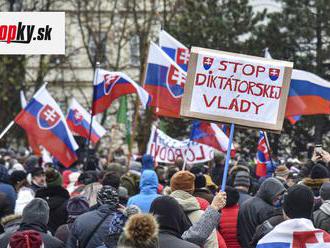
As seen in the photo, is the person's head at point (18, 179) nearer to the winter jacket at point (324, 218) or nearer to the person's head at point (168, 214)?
the winter jacket at point (324, 218)

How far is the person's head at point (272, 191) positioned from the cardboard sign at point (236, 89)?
824mm

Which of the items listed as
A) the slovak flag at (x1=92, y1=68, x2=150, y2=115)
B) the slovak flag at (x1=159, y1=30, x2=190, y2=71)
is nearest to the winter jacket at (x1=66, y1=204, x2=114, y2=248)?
the slovak flag at (x1=92, y1=68, x2=150, y2=115)

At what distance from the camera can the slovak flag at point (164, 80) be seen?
1647cm

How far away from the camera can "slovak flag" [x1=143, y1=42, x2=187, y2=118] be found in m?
16.5

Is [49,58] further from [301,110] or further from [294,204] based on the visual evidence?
[294,204]

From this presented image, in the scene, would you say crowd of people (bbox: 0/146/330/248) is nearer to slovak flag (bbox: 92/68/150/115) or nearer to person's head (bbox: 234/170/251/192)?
person's head (bbox: 234/170/251/192)

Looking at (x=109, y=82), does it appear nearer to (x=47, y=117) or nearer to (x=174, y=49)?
(x=47, y=117)

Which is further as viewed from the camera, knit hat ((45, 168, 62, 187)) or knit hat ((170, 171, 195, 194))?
knit hat ((45, 168, 62, 187))

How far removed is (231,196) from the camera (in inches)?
393

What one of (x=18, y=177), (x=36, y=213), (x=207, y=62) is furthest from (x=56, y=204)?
(x=207, y=62)

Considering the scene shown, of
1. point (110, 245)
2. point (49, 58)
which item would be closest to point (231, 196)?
point (110, 245)

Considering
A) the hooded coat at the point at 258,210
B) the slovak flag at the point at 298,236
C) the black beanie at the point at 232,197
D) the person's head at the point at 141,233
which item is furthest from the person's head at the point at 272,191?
the person's head at the point at 141,233

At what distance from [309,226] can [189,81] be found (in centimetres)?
253

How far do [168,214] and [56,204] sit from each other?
3.55 meters
